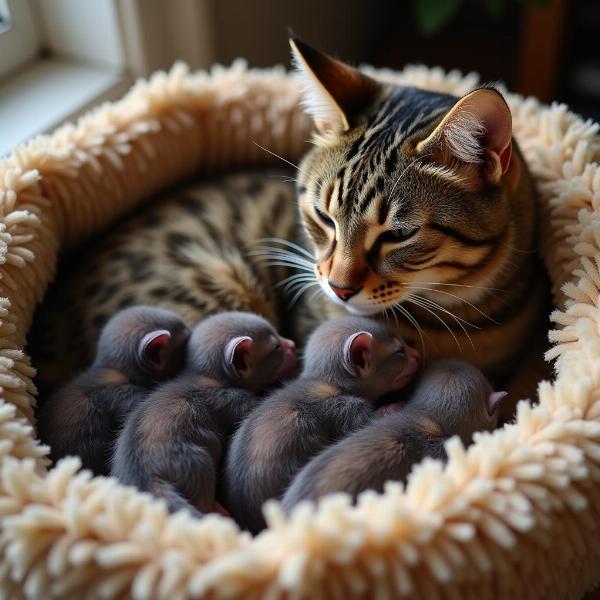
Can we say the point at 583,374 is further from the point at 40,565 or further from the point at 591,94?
the point at 591,94

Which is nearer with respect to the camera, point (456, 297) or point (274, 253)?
point (456, 297)

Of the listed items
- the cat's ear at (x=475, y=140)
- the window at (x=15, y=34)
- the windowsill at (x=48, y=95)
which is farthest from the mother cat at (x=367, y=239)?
the window at (x=15, y=34)

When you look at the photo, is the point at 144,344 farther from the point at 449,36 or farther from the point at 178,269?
the point at 449,36

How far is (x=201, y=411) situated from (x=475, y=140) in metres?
0.54

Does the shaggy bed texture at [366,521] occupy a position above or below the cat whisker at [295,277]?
above

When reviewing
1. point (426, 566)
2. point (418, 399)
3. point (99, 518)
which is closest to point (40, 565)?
point (99, 518)

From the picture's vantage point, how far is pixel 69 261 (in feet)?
4.74

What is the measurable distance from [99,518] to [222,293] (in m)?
0.60

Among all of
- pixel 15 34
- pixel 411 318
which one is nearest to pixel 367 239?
pixel 411 318

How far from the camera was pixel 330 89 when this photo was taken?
1173 millimetres

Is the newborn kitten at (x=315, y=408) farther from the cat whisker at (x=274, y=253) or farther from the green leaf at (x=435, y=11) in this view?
the green leaf at (x=435, y=11)

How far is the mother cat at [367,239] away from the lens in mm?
1081

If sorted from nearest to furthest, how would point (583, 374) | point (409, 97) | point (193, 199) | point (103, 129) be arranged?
point (583, 374)
point (409, 97)
point (103, 129)
point (193, 199)

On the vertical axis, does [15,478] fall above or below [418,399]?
above
